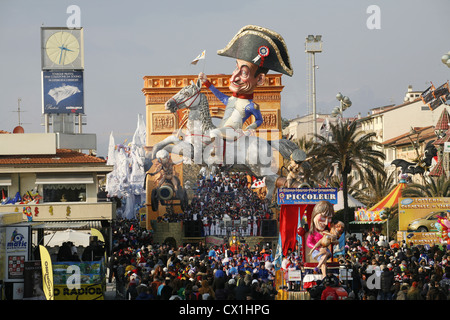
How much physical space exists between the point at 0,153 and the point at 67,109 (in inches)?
229

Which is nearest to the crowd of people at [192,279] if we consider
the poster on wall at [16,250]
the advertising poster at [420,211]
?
the poster on wall at [16,250]

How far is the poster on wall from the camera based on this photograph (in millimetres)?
22484

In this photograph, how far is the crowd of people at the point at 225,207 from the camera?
45.7 metres

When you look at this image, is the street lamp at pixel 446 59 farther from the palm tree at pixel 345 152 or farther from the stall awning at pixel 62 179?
the stall awning at pixel 62 179

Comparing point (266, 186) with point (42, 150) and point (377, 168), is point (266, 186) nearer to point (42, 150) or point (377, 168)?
point (377, 168)

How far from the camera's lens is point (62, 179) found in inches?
1610

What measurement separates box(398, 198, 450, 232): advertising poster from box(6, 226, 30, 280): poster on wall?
17.6 metres

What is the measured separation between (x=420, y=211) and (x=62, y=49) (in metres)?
22.3

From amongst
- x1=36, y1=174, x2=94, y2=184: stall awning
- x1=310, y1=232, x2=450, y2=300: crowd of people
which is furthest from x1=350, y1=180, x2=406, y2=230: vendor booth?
x1=36, y1=174, x2=94, y2=184: stall awning

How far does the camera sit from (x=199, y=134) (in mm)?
45031

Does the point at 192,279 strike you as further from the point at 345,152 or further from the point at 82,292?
the point at 345,152

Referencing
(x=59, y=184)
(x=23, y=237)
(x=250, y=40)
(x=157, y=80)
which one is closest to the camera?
(x=23, y=237)
